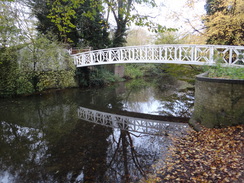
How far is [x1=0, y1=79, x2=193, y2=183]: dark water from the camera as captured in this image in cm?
375

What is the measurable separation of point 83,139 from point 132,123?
2263 mm

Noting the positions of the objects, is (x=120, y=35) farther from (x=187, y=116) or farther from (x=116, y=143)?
(x=116, y=143)

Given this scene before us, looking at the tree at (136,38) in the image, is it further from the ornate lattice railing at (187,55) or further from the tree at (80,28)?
the ornate lattice railing at (187,55)

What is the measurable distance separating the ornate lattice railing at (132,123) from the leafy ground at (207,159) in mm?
1238

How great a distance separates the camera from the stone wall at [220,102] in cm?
498

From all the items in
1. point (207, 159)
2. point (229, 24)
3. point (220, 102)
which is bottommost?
point (207, 159)

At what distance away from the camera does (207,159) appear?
11.8 feet

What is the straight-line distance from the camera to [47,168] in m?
3.90

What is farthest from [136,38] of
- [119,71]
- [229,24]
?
[229,24]

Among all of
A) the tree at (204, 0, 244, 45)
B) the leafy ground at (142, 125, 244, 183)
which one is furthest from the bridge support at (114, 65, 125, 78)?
the leafy ground at (142, 125, 244, 183)

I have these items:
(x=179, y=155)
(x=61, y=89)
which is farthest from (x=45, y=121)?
(x=61, y=89)

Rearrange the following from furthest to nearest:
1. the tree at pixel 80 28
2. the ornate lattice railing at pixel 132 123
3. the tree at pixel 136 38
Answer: the tree at pixel 136 38, the tree at pixel 80 28, the ornate lattice railing at pixel 132 123

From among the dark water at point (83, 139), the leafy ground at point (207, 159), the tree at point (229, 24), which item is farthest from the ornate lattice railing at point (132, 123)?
the tree at point (229, 24)

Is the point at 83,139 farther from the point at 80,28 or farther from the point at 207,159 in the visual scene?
the point at 80,28
